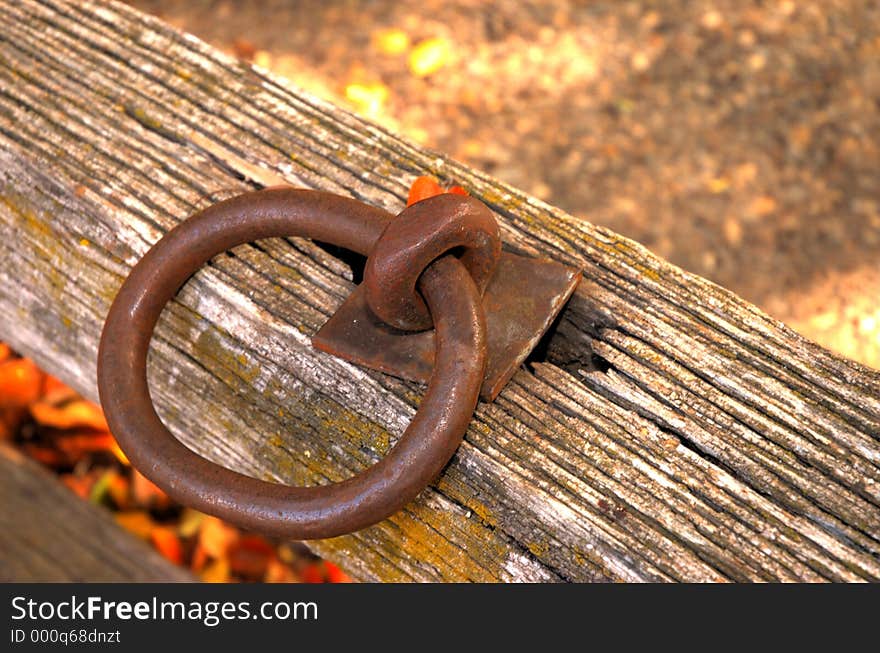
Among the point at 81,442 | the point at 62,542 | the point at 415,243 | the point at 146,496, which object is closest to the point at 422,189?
the point at 415,243

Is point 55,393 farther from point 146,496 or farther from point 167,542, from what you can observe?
point 167,542

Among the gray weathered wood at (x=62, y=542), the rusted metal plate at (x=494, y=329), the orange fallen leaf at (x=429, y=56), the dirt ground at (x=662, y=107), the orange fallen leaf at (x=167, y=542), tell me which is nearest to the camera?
the rusted metal plate at (x=494, y=329)

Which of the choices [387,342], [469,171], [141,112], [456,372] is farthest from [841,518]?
[141,112]

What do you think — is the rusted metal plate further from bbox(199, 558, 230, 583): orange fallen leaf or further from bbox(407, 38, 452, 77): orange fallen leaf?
bbox(407, 38, 452, 77): orange fallen leaf

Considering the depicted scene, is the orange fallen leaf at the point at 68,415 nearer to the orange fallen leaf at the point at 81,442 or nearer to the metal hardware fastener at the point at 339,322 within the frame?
the orange fallen leaf at the point at 81,442

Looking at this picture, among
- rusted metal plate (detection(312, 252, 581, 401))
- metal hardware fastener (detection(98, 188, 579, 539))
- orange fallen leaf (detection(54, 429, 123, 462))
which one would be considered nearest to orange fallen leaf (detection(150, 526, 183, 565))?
orange fallen leaf (detection(54, 429, 123, 462))

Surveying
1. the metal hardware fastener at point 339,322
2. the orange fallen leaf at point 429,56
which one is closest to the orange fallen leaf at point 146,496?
the metal hardware fastener at point 339,322
